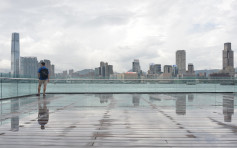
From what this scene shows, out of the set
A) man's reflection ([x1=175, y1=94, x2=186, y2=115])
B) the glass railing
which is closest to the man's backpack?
the glass railing

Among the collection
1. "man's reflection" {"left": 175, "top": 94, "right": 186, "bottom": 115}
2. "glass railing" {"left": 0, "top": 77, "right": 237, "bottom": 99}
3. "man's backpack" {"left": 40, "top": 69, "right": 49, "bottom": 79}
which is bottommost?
"man's reflection" {"left": 175, "top": 94, "right": 186, "bottom": 115}

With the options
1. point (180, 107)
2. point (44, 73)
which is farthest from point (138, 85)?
point (180, 107)

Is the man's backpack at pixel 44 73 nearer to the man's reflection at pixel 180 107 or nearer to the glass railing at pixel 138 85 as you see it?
the glass railing at pixel 138 85

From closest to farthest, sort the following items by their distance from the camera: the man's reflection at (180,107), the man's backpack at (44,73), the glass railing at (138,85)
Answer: the man's reflection at (180,107)
the man's backpack at (44,73)
the glass railing at (138,85)

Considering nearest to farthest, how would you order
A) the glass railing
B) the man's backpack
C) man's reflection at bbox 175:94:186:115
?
man's reflection at bbox 175:94:186:115 → the man's backpack → the glass railing

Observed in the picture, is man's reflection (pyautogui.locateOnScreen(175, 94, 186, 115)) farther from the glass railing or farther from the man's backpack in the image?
the man's backpack

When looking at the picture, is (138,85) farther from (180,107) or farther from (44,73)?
(180,107)

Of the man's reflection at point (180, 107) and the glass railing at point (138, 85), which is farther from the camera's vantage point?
the glass railing at point (138, 85)

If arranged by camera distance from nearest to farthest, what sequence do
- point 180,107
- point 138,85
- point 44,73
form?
point 180,107
point 44,73
point 138,85

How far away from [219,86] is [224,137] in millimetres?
11365

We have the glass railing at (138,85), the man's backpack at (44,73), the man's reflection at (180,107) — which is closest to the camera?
the man's reflection at (180,107)

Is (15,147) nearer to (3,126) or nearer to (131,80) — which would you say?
(3,126)

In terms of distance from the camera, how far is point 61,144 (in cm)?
259

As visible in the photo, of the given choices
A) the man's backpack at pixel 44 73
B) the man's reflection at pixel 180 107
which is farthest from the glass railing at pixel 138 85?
the man's reflection at pixel 180 107
